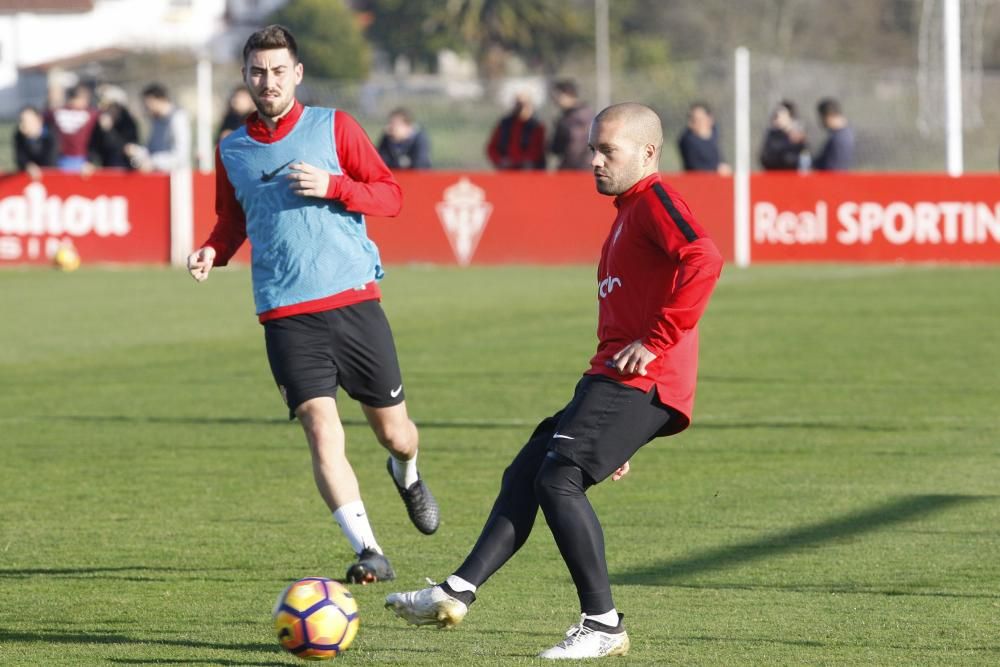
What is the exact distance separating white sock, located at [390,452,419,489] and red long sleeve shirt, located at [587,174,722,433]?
75.2 inches

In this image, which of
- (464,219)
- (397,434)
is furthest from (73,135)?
(397,434)

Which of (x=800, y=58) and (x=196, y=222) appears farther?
(x=800, y=58)

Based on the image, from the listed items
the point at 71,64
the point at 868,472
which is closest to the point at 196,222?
the point at 868,472

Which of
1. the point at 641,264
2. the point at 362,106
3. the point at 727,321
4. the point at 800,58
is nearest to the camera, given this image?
the point at 641,264

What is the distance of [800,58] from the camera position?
69.8 metres

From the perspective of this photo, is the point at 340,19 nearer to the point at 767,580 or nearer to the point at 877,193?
the point at 877,193

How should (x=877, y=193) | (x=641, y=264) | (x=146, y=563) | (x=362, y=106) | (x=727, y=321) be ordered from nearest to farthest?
(x=641, y=264), (x=146, y=563), (x=727, y=321), (x=877, y=193), (x=362, y=106)

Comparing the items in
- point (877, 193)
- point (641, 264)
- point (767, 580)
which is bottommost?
point (767, 580)

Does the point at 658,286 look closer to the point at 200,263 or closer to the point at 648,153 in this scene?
the point at 648,153

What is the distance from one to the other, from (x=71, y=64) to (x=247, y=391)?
68734 millimetres

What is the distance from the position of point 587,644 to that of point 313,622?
2.69ft

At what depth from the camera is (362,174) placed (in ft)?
23.4

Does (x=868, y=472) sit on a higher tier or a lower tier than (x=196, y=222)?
lower

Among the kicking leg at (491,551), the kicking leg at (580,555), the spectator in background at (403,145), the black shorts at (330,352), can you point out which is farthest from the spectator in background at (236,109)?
the kicking leg at (580,555)
